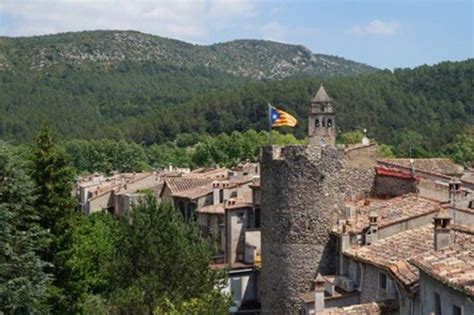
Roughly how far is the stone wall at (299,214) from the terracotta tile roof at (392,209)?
96 centimetres

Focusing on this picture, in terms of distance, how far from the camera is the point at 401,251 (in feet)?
87.4

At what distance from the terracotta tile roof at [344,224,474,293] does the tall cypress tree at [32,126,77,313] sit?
11.1m

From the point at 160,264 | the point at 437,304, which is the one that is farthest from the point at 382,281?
the point at 160,264

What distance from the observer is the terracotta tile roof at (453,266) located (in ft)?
54.6

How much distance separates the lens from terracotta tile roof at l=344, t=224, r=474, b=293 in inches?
910

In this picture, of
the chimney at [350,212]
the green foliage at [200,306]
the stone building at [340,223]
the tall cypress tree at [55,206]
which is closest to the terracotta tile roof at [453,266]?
the stone building at [340,223]

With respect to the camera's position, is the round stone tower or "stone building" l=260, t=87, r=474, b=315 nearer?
"stone building" l=260, t=87, r=474, b=315

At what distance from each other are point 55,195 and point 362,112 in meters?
147

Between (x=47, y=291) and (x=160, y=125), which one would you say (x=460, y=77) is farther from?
(x=47, y=291)

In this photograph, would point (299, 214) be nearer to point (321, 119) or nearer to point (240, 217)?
point (240, 217)

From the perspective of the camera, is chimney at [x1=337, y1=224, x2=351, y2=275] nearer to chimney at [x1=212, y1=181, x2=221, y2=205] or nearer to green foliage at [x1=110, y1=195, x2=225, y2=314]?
green foliage at [x1=110, y1=195, x2=225, y2=314]

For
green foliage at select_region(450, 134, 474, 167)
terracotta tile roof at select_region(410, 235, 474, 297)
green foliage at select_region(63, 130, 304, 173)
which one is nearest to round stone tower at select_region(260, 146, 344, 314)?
terracotta tile roof at select_region(410, 235, 474, 297)

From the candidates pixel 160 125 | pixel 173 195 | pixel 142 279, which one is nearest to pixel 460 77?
pixel 160 125

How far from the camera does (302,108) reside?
178875mm
